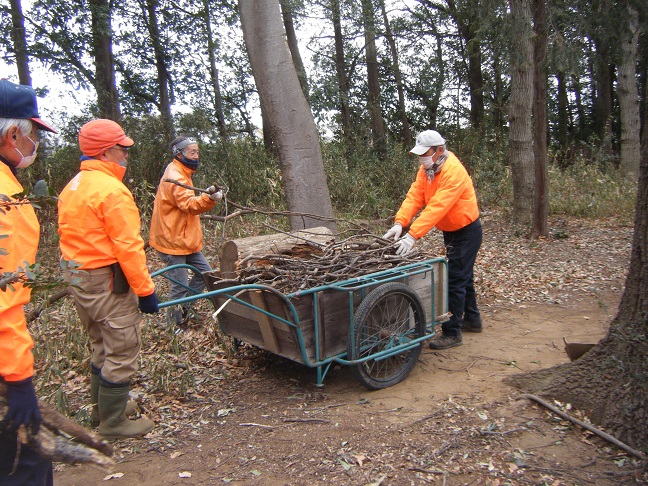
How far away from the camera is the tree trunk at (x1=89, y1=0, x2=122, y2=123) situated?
38.4ft

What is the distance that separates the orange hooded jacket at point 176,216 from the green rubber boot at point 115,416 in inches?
77.6

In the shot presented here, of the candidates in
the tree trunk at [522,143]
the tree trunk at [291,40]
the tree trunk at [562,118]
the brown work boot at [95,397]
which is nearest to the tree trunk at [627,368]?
the brown work boot at [95,397]

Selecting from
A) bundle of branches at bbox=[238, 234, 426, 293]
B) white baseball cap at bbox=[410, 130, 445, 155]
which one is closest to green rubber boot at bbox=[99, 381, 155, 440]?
bundle of branches at bbox=[238, 234, 426, 293]

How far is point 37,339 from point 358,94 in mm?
20972

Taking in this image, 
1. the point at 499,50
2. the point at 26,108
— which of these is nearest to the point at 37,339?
the point at 26,108

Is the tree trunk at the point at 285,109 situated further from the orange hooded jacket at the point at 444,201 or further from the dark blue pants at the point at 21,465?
the dark blue pants at the point at 21,465

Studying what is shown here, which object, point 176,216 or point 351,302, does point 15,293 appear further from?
point 176,216

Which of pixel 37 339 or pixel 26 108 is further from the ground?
pixel 26 108

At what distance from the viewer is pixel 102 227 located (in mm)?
3514

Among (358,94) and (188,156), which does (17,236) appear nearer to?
(188,156)

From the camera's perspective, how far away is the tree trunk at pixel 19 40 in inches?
458

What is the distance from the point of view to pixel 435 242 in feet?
31.4

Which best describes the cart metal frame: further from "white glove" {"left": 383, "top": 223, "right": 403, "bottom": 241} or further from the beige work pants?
"white glove" {"left": 383, "top": 223, "right": 403, "bottom": 241}

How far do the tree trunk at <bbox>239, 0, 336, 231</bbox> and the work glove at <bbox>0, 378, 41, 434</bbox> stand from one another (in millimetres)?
4883
